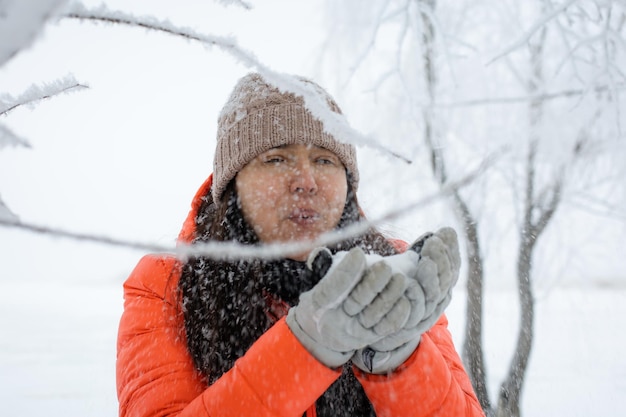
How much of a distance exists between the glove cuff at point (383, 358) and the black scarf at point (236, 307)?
0.36 metres

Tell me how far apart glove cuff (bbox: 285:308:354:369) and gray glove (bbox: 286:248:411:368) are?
0.01 m

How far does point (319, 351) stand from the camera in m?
1.10

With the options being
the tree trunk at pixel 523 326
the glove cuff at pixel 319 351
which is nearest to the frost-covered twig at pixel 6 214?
the glove cuff at pixel 319 351

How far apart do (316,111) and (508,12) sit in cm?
420

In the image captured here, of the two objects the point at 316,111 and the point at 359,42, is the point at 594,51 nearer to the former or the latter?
the point at 359,42

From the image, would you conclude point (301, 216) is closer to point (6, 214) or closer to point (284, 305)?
point (284, 305)

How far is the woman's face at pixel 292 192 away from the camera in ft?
4.63

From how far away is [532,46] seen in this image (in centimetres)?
413

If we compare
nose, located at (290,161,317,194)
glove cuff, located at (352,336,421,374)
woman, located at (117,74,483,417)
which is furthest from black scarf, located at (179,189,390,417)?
glove cuff, located at (352,336,421,374)

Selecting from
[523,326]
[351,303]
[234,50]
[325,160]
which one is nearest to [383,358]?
[351,303]

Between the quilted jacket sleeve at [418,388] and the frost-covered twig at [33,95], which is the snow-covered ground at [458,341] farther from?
the frost-covered twig at [33,95]

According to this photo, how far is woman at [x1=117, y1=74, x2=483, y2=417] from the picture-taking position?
Result: 0.97 meters

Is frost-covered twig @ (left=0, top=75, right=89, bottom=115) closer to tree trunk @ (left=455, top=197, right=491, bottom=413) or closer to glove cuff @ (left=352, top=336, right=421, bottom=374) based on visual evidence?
glove cuff @ (left=352, top=336, right=421, bottom=374)

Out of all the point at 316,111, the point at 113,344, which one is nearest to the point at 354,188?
the point at 316,111
